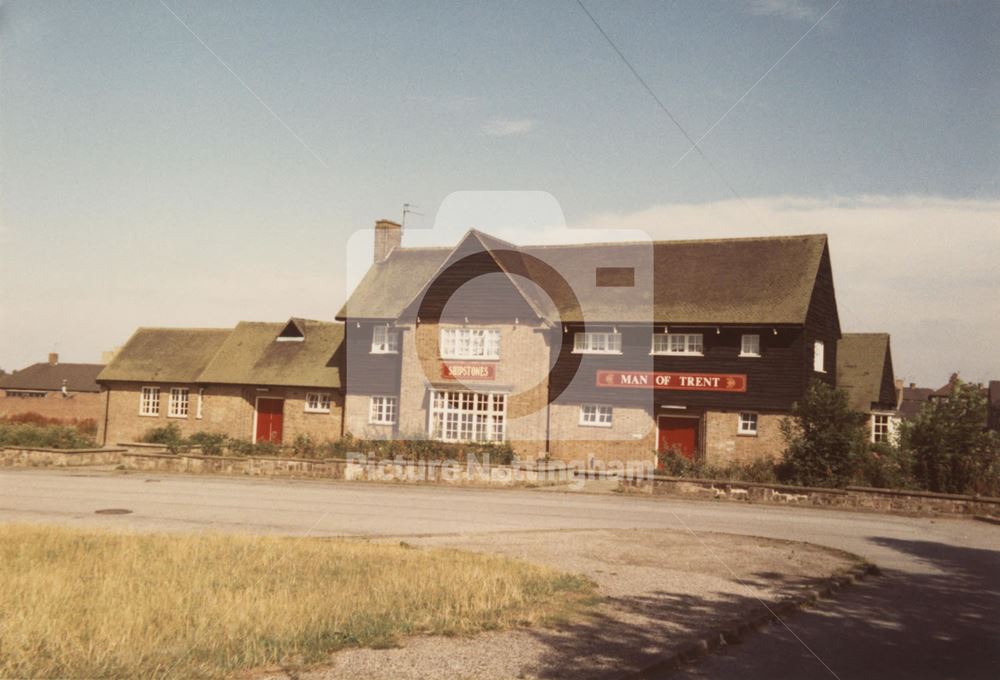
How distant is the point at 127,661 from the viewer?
741 cm

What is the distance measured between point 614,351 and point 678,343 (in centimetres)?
276

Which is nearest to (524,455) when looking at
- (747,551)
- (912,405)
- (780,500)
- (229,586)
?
(780,500)

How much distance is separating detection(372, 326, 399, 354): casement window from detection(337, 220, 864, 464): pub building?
11 cm

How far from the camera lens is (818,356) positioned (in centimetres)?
3591

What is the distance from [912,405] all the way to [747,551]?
9896 cm

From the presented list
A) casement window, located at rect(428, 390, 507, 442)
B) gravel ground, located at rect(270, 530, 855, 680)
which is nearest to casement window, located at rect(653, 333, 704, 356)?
casement window, located at rect(428, 390, 507, 442)

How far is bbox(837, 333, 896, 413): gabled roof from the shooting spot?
3878 centimetres

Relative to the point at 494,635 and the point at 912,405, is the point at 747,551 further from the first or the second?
the point at 912,405

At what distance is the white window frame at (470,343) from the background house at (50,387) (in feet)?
142

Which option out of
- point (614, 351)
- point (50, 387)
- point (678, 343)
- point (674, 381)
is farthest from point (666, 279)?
point (50, 387)

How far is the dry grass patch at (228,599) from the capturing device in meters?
7.79

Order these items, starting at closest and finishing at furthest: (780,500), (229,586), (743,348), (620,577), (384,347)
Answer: (229,586) → (620,577) → (780,500) → (743,348) → (384,347)

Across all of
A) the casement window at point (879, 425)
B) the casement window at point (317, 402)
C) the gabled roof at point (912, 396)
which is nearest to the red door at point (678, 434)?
the casement window at point (879, 425)

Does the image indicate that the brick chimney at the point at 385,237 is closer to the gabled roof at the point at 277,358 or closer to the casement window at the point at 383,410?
the gabled roof at the point at 277,358
